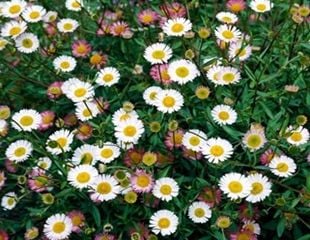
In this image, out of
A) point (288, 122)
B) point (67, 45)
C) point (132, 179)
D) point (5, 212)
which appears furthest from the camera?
point (67, 45)

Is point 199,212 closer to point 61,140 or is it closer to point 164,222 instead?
point 164,222

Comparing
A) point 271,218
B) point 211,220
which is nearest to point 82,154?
point 211,220

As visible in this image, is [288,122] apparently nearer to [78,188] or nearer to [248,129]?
[248,129]

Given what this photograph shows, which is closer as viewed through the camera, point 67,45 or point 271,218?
point 271,218

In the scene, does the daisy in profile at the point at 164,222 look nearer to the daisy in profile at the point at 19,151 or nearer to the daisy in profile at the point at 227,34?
the daisy in profile at the point at 19,151

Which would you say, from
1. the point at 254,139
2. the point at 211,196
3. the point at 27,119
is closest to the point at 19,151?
the point at 27,119

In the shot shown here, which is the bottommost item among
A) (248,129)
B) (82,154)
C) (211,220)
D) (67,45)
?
(211,220)

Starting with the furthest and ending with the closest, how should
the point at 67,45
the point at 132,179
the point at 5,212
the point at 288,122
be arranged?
the point at 67,45 → the point at 5,212 → the point at 288,122 → the point at 132,179
